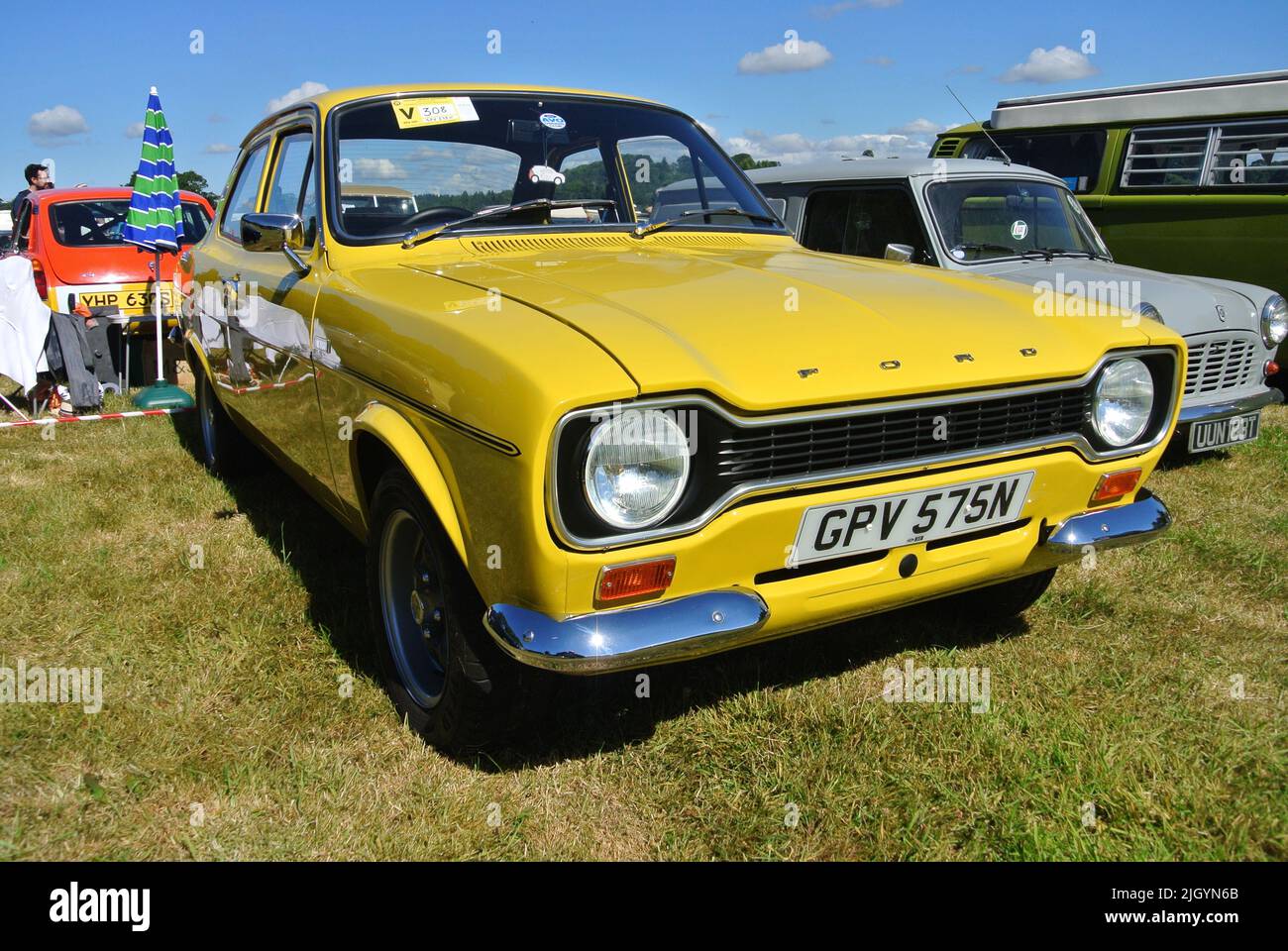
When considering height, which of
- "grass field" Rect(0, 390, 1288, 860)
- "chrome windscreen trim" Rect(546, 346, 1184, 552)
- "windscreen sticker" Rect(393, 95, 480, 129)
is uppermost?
"windscreen sticker" Rect(393, 95, 480, 129)

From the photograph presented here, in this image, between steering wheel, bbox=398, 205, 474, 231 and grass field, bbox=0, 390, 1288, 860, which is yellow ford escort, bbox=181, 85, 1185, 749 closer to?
steering wheel, bbox=398, 205, 474, 231

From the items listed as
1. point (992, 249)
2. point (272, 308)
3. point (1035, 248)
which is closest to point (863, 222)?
point (992, 249)

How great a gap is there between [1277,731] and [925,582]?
1089 millimetres

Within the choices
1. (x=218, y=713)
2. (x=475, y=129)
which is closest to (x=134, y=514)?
(x=218, y=713)

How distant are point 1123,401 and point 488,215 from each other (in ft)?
6.42

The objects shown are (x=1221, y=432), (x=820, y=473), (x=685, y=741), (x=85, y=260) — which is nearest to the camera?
(x=820, y=473)

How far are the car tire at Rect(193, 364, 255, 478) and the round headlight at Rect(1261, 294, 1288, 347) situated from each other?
17.8ft

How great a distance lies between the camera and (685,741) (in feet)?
8.35

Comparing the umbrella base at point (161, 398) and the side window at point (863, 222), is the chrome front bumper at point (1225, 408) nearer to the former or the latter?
the side window at point (863, 222)

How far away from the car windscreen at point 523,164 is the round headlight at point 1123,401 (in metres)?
1.46

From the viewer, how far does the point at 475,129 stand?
3283 millimetres

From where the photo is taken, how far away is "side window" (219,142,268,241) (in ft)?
13.0

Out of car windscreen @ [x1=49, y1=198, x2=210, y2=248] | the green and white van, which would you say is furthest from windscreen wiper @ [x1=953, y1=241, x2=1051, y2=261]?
car windscreen @ [x1=49, y1=198, x2=210, y2=248]

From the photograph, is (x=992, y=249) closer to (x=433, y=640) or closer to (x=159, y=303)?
(x=433, y=640)
